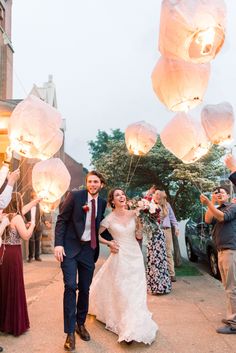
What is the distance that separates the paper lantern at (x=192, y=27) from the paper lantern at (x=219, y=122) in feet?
5.87

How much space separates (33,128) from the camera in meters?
4.56

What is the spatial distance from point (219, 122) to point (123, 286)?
2644 millimetres

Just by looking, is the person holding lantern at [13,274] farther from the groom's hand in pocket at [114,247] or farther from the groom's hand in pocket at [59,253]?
the groom's hand in pocket at [114,247]

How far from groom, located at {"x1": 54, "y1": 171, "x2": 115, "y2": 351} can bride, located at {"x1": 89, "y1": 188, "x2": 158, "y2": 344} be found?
0.34 m

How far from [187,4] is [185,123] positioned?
91.6 inches

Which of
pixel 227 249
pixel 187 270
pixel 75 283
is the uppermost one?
pixel 227 249

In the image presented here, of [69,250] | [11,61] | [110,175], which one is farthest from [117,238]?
[11,61]

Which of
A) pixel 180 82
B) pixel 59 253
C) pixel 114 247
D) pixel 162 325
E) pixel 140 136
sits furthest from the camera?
pixel 140 136

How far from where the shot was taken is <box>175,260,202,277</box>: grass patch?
925 cm

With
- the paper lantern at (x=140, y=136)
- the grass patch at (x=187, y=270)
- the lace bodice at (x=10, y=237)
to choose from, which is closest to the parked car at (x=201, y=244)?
the grass patch at (x=187, y=270)

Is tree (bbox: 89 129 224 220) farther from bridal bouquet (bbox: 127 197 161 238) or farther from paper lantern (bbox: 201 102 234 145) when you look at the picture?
bridal bouquet (bbox: 127 197 161 238)

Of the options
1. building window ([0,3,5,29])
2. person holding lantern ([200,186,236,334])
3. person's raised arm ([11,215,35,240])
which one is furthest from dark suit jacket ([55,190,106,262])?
building window ([0,3,5,29])

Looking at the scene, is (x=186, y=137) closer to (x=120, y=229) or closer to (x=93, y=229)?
(x=120, y=229)

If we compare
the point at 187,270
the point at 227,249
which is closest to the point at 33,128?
the point at 227,249
